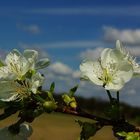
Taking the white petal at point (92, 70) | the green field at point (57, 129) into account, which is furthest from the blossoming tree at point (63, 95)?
the green field at point (57, 129)

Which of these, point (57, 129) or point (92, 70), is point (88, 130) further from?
point (57, 129)

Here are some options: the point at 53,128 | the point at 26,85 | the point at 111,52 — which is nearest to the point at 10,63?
the point at 26,85

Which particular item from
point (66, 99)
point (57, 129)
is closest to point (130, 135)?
point (66, 99)

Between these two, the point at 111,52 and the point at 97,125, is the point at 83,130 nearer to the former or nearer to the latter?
the point at 97,125

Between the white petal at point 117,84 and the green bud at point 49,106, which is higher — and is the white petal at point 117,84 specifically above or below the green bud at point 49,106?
above

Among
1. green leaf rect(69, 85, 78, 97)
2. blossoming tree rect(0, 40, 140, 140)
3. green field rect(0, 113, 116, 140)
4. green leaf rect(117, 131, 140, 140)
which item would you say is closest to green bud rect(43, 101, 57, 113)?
blossoming tree rect(0, 40, 140, 140)

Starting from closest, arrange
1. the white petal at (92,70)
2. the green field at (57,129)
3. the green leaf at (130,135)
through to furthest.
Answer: the green leaf at (130,135), the white petal at (92,70), the green field at (57,129)

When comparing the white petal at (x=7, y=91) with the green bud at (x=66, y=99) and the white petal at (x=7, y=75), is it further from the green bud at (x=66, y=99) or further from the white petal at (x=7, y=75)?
the green bud at (x=66, y=99)

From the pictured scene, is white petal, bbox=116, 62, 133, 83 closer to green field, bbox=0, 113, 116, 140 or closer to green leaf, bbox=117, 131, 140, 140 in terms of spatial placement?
green leaf, bbox=117, 131, 140, 140
